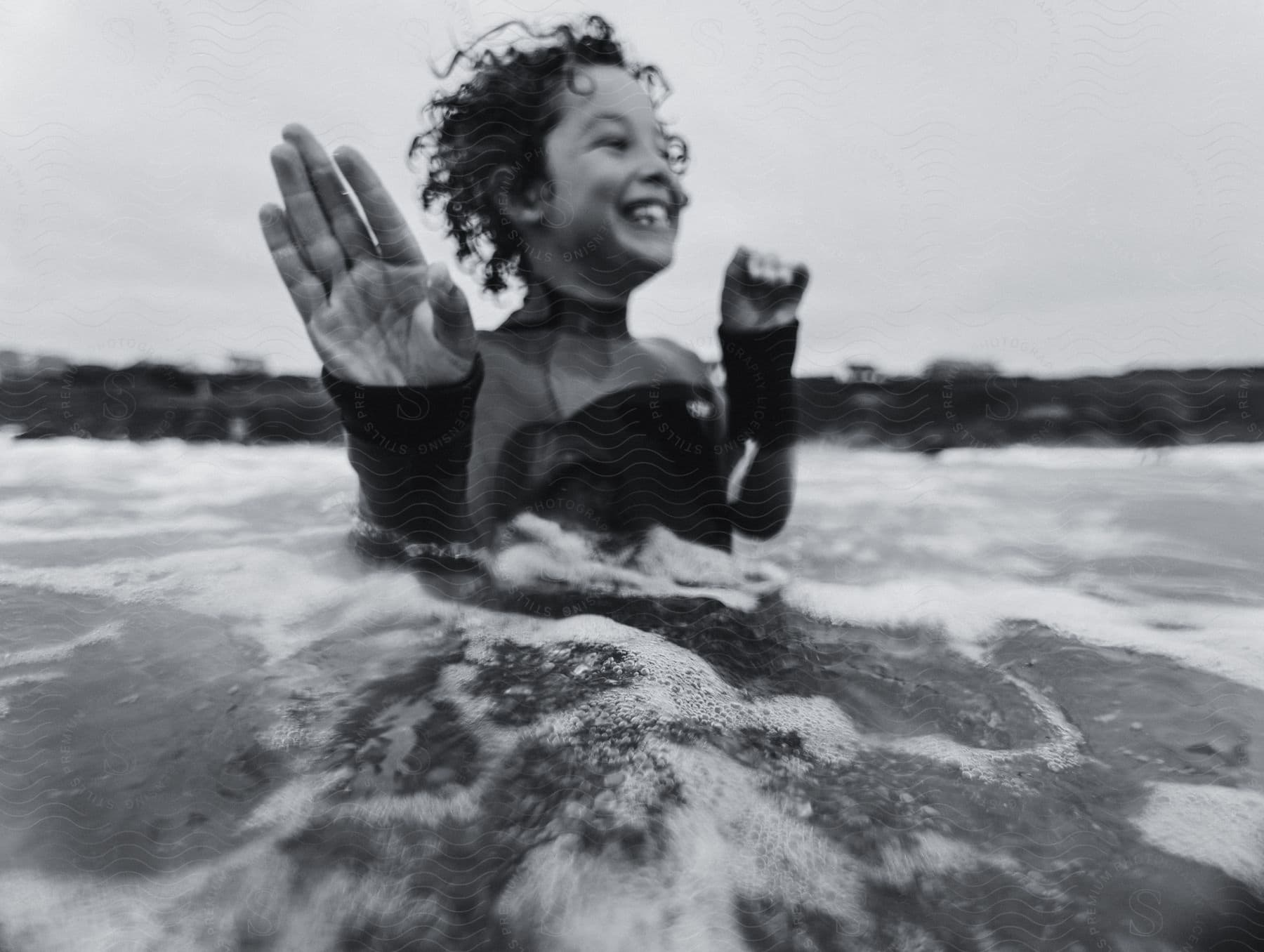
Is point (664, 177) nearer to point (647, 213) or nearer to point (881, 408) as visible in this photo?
point (647, 213)

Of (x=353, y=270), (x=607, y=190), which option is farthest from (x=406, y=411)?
(x=607, y=190)

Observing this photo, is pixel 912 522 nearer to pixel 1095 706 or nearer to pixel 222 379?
pixel 1095 706

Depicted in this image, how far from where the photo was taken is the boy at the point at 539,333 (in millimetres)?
861

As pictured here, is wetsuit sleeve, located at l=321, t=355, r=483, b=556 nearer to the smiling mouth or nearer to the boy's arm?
the smiling mouth

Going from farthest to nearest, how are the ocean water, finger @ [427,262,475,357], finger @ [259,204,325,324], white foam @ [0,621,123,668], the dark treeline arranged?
the dark treeline < white foam @ [0,621,123,668] < finger @ [259,204,325,324] < finger @ [427,262,475,357] < the ocean water

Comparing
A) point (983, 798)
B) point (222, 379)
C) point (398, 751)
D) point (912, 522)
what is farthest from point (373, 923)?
point (912, 522)

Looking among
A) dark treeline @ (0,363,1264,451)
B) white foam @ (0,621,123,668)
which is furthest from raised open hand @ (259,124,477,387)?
white foam @ (0,621,123,668)

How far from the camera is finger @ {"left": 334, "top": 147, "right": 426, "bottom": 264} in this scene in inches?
33.2

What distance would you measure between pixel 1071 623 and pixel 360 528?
1.06 m

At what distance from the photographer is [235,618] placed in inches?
44.1

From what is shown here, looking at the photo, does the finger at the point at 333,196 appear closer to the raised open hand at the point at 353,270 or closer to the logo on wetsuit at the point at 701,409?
the raised open hand at the point at 353,270

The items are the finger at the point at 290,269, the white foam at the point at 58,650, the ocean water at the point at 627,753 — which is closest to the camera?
the ocean water at the point at 627,753

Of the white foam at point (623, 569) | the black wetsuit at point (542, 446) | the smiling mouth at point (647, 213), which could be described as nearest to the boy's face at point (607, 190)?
the smiling mouth at point (647, 213)

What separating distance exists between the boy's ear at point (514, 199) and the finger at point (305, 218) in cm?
32
